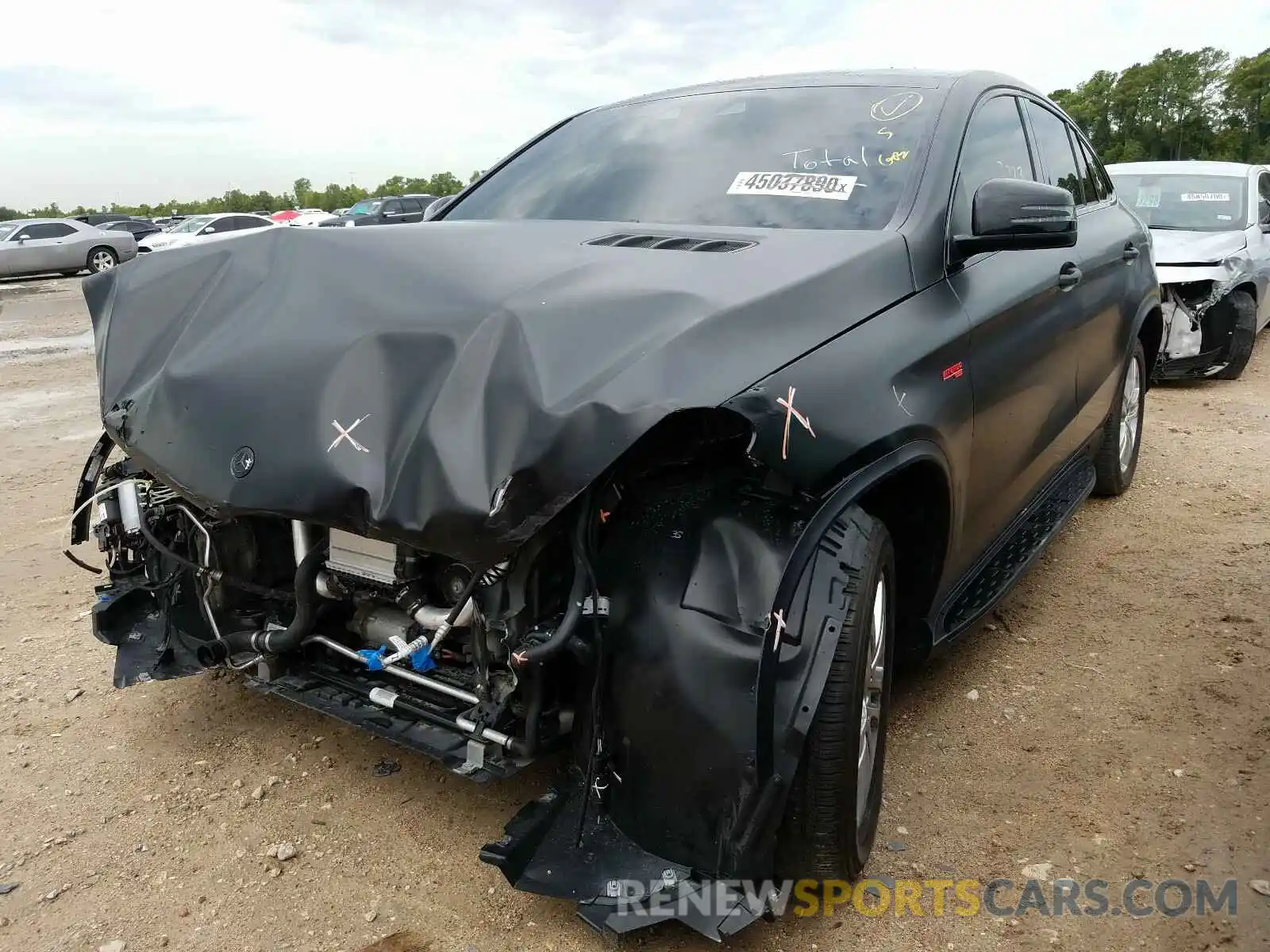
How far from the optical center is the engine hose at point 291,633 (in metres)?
2.48

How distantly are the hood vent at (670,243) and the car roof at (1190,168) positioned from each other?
25.8 ft

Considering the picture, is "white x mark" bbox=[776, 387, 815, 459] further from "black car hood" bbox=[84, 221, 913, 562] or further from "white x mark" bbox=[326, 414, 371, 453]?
"white x mark" bbox=[326, 414, 371, 453]

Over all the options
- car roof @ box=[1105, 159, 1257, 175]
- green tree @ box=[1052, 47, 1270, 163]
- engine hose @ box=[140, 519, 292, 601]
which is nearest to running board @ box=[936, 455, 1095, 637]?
engine hose @ box=[140, 519, 292, 601]

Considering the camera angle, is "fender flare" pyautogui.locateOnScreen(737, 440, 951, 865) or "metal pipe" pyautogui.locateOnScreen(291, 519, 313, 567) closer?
"fender flare" pyautogui.locateOnScreen(737, 440, 951, 865)

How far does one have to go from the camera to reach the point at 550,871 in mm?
2068

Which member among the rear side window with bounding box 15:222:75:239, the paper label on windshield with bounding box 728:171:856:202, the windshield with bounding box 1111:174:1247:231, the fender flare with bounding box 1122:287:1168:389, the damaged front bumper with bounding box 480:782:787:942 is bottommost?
the damaged front bumper with bounding box 480:782:787:942

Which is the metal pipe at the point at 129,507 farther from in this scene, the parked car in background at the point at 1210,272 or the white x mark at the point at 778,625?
the parked car in background at the point at 1210,272

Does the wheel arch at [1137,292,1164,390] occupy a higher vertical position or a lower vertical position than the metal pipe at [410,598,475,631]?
higher

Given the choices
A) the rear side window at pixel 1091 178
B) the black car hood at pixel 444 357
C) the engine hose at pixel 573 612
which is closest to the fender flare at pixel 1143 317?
the rear side window at pixel 1091 178

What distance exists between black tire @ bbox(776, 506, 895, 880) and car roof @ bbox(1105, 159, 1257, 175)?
27.3ft

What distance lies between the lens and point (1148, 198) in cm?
882

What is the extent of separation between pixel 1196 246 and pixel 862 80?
19.4 ft

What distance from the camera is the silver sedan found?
2302 centimetres

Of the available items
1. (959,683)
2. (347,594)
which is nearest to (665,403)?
(347,594)
